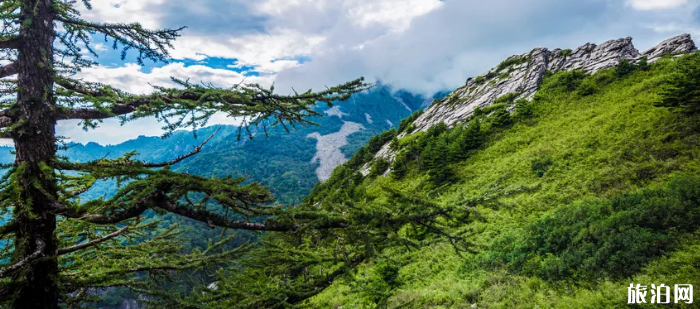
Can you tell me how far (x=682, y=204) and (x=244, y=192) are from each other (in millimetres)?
12846

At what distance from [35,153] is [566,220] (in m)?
14.6

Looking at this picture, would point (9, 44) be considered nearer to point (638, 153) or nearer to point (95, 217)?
point (95, 217)

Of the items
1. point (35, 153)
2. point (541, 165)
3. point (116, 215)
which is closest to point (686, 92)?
point (541, 165)

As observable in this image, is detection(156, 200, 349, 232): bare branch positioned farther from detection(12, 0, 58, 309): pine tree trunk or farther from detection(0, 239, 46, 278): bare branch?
detection(12, 0, 58, 309): pine tree trunk

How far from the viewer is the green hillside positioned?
276 inches

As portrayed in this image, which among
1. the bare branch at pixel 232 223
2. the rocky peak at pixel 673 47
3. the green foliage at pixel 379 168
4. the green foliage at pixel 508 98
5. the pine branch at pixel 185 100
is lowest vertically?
the green foliage at pixel 379 168

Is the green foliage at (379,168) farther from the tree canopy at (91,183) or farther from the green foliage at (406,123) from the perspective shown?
the tree canopy at (91,183)

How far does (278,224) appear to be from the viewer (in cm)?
349

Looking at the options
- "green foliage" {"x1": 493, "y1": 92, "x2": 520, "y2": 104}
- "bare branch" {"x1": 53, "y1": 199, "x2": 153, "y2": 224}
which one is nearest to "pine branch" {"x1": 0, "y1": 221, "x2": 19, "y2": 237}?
"bare branch" {"x1": 53, "y1": 199, "x2": 153, "y2": 224}

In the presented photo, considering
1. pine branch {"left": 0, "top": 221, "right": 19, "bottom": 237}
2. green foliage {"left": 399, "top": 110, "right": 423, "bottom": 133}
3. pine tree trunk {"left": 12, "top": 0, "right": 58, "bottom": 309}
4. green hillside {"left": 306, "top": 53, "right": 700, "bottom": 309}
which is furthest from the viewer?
green foliage {"left": 399, "top": 110, "right": 423, "bottom": 133}

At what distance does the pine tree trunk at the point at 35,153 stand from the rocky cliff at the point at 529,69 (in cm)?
3609

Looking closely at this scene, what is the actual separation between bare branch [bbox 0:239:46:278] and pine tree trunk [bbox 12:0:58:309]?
0.02 meters

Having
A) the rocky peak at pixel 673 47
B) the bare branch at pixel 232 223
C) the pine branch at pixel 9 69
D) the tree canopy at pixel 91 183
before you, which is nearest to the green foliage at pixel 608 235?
the tree canopy at pixel 91 183

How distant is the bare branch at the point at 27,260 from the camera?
2904 mm
